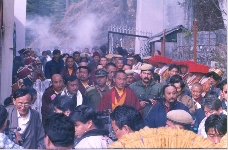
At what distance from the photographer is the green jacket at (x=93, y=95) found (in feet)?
16.6

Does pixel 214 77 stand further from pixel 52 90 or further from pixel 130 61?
pixel 52 90

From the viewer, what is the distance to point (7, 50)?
4973 mm

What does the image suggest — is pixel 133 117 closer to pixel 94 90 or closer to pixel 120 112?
pixel 120 112

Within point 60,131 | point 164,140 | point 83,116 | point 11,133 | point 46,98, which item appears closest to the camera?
point 164,140

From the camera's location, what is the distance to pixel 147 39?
18.4 ft

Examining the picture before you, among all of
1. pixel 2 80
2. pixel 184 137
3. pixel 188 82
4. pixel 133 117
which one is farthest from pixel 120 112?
pixel 188 82

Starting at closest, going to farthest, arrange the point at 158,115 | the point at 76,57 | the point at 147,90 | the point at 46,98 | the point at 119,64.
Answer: the point at 158,115
the point at 46,98
the point at 147,90
the point at 76,57
the point at 119,64

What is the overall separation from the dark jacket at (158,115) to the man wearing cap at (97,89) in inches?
28.5

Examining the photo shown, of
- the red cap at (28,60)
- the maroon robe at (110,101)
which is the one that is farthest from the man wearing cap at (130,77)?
the red cap at (28,60)

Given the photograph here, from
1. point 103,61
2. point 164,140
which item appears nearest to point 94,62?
point 103,61

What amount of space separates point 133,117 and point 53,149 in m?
0.92

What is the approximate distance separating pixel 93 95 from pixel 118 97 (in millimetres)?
338

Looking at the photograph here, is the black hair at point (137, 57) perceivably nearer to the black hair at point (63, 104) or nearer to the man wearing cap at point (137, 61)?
the man wearing cap at point (137, 61)

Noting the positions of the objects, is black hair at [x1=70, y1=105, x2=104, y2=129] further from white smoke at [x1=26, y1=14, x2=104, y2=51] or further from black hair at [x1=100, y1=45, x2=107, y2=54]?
black hair at [x1=100, y1=45, x2=107, y2=54]
